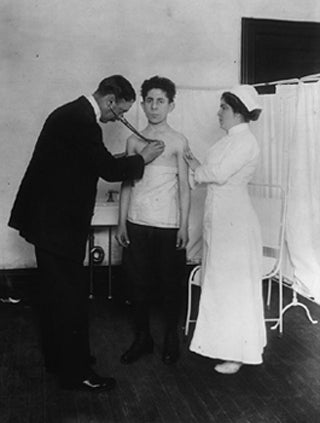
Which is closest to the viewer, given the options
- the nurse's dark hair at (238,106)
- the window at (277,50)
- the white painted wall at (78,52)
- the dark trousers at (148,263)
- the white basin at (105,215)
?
the nurse's dark hair at (238,106)

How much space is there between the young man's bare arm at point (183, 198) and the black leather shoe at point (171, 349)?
53cm

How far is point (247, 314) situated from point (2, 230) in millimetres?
2398

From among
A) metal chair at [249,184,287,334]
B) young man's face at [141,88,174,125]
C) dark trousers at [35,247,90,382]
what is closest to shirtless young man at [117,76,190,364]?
young man's face at [141,88,174,125]

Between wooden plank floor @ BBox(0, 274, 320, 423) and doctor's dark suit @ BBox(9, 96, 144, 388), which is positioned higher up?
doctor's dark suit @ BBox(9, 96, 144, 388)

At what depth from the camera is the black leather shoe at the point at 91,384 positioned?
2.80 meters

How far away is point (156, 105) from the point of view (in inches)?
122

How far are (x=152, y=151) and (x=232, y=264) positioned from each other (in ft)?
2.42

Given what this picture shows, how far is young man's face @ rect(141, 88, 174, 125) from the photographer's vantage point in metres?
3.08

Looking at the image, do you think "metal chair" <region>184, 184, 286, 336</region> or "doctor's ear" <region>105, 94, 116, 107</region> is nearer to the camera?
"doctor's ear" <region>105, 94, 116, 107</region>

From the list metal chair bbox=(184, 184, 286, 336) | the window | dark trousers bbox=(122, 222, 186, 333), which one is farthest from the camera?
the window

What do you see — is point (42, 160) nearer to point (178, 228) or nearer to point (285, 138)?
point (178, 228)

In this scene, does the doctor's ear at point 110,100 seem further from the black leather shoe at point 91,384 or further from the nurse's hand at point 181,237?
the black leather shoe at point 91,384

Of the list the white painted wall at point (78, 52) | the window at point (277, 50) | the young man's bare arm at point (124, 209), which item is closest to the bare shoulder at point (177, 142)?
the young man's bare arm at point (124, 209)

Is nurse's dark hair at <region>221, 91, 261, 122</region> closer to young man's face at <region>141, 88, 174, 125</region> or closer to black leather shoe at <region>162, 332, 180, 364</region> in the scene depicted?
young man's face at <region>141, 88, 174, 125</region>
